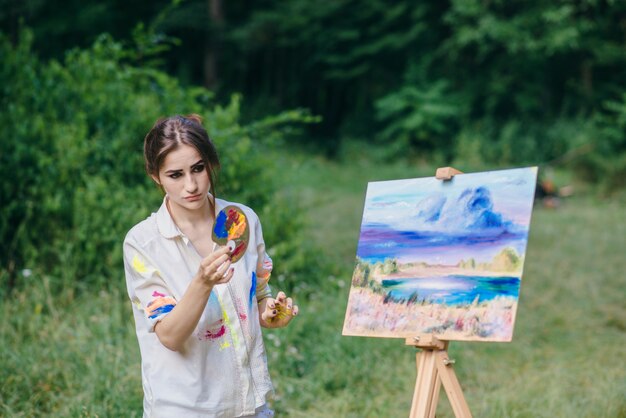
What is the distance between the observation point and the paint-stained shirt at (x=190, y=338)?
2014mm

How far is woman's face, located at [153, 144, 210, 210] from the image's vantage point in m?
2.04

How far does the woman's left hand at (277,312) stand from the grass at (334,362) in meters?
1.24

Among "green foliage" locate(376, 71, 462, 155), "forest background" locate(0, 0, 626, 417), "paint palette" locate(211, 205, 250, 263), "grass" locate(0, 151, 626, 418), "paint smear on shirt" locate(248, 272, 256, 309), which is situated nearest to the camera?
"paint palette" locate(211, 205, 250, 263)

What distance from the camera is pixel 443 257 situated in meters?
2.69

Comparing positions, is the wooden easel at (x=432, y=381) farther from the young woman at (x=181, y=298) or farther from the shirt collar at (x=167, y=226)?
the shirt collar at (x=167, y=226)

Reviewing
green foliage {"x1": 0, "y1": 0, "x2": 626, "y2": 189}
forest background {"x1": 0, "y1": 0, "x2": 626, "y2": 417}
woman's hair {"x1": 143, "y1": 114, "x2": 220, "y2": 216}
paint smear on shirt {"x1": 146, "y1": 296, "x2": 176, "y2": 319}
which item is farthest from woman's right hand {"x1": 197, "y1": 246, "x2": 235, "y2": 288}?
green foliage {"x1": 0, "y1": 0, "x2": 626, "y2": 189}

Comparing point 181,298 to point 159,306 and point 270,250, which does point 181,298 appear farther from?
point 270,250

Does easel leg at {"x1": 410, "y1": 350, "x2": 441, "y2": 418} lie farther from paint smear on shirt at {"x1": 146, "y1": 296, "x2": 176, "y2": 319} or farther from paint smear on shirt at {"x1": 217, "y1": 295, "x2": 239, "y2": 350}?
paint smear on shirt at {"x1": 146, "y1": 296, "x2": 176, "y2": 319}

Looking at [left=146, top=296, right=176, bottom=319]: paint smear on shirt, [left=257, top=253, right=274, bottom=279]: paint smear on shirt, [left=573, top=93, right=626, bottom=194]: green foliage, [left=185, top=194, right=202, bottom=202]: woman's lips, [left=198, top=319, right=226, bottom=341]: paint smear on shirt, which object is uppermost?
[left=573, top=93, right=626, bottom=194]: green foliage

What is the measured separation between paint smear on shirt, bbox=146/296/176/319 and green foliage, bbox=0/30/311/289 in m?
2.76

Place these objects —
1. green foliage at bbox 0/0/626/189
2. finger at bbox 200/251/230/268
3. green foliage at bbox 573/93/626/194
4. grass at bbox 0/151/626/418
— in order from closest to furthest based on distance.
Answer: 1. finger at bbox 200/251/230/268
2. grass at bbox 0/151/626/418
3. green foliage at bbox 573/93/626/194
4. green foliage at bbox 0/0/626/189

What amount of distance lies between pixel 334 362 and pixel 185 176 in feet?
7.42

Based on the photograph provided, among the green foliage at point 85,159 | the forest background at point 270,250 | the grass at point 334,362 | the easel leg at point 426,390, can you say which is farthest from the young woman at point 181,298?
the green foliage at point 85,159

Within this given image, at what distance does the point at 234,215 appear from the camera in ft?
6.64
